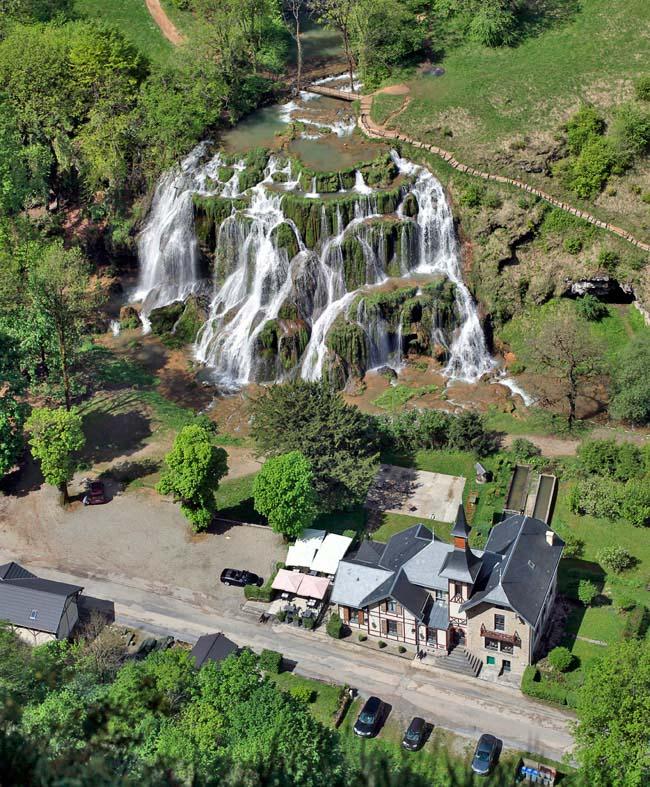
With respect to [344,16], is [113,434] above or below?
below

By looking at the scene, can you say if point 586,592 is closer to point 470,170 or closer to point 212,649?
point 212,649

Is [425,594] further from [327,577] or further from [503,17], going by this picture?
[503,17]

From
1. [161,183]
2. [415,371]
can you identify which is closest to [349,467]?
[415,371]

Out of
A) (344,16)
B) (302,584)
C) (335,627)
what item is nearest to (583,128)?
(344,16)

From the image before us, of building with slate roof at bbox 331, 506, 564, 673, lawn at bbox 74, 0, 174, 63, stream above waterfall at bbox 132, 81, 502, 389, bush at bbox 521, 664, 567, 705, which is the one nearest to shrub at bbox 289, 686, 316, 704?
building with slate roof at bbox 331, 506, 564, 673

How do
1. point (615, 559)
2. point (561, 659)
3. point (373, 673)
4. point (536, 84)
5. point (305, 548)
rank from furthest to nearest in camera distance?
1. point (536, 84)
2. point (305, 548)
3. point (615, 559)
4. point (373, 673)
5. point (561, 659)

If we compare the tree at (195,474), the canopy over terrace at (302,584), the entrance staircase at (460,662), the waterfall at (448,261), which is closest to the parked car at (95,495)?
the tree at (195,474)

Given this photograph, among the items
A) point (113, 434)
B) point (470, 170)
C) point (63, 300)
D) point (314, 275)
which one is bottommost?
point (113, 434)
